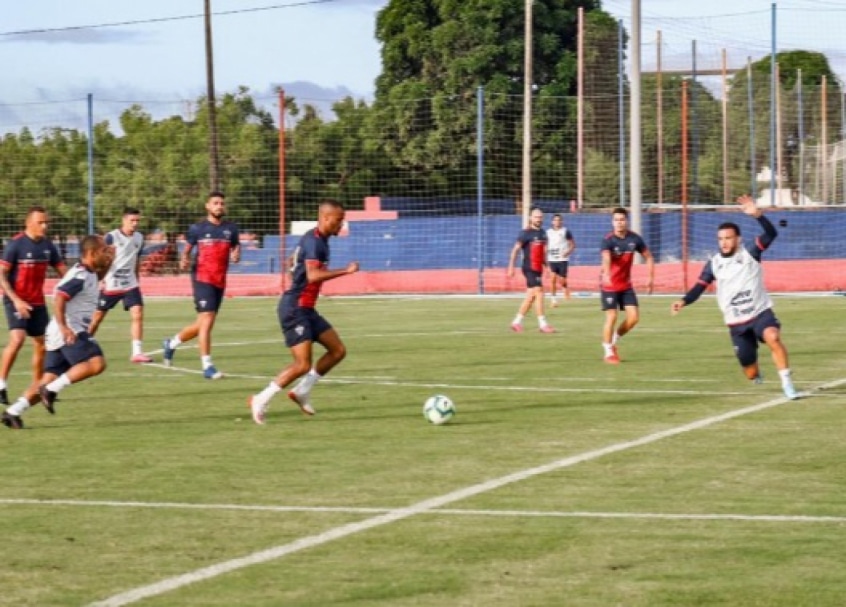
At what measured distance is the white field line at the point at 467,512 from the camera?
31.3 feet

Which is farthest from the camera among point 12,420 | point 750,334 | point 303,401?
point 750,334

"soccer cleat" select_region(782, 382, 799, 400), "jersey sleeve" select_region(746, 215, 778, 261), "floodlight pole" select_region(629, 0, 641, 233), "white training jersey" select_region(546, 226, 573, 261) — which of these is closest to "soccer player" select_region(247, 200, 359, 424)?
"soccer cleat" select_region(782, 382, 799, 400)

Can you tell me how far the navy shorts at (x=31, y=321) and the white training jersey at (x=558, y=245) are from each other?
21236 millimetres

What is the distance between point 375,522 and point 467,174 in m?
53.7

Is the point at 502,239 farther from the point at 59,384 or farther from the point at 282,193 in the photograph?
the point at 59,384

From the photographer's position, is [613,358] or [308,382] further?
[613,358]

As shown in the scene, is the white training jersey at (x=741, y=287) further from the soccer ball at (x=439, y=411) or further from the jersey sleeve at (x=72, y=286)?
the jersey sleeve at (x=72, y=286)

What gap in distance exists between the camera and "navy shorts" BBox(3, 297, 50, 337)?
16750 millimetres

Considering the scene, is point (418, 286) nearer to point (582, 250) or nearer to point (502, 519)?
point (582, 250)

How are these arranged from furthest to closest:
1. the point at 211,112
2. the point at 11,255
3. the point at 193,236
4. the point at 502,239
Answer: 1. the point at 211,112
2. the point at 502,239
3. the point at 193,236
4. the point at 11,255

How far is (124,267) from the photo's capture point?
22828 millimetres

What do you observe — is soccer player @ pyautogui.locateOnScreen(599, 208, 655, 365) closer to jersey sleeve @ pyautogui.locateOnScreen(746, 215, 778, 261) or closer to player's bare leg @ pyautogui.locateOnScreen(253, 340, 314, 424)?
jersey sleeve @ pyautogui.locateOnScreen(746, 215, 778, 261)

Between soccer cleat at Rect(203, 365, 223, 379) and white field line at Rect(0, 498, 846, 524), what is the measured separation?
889 centimetres

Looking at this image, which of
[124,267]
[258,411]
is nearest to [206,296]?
[124,267]
